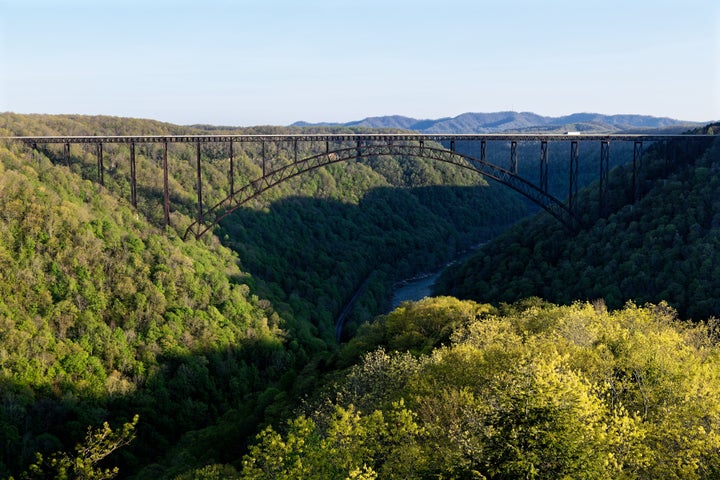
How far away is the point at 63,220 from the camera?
1987 inches

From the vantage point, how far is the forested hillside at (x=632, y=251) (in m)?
48.3

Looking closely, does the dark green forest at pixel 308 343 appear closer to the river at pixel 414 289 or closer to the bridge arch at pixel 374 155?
the bridge arch at pixel 374 155

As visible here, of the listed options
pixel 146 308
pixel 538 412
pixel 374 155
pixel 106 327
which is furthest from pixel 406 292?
pixel 538 412

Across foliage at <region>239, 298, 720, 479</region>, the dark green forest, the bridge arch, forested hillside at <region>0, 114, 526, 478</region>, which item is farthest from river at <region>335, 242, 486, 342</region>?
foliage at <region>239, 298, 720, 479</region>

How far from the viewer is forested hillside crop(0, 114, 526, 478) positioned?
41.3 metres

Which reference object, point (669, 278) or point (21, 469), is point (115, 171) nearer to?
point (21, 469)

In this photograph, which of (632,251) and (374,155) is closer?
(632,251)

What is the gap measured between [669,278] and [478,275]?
1856 centimetres

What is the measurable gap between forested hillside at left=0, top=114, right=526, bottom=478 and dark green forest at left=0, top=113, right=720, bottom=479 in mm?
173

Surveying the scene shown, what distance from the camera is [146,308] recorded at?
50.9 metres

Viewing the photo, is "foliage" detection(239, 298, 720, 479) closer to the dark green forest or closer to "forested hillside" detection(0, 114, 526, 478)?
the dark green forest

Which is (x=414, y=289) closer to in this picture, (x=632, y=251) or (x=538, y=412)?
(x=632, y=251)

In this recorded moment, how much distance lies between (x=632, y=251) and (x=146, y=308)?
1532 inches

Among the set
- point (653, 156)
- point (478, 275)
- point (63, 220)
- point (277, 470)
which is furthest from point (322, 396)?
point (653, 156)
